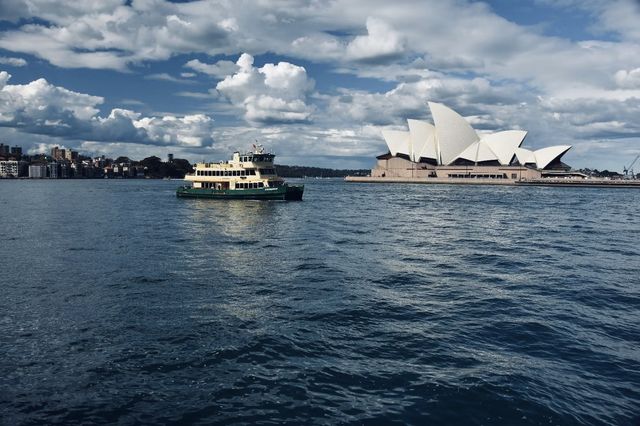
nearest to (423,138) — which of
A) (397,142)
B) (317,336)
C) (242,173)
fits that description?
(397,142)

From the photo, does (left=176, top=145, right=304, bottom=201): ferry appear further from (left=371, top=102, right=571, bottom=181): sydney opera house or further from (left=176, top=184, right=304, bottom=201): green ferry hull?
(left=371, top=102, right=571, bottom=181): sydney opera house

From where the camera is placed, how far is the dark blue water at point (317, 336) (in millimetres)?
9430

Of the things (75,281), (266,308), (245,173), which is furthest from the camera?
(245,173)

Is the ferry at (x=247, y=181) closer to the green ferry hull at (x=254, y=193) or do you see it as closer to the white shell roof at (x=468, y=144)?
the green ferry hull at (x=254, y=193)

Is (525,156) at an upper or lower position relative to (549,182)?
upper

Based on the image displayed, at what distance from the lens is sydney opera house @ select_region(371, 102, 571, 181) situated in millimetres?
165375

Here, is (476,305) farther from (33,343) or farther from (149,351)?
(33,343)

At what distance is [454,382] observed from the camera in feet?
34.2

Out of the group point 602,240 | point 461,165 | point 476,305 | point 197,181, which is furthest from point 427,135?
point 476,305

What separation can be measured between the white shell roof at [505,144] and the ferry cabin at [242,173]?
122 m

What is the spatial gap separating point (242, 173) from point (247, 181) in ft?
6.89

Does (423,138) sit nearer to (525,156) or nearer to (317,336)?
(525,156)

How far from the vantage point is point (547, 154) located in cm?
16925

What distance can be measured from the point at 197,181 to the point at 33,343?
65.1 meters
